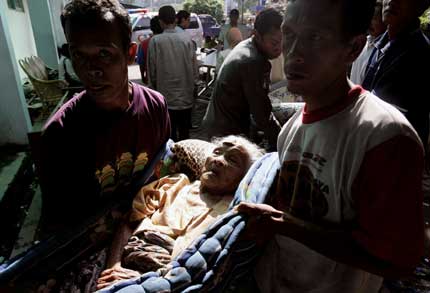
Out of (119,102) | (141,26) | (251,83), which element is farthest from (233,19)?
(141,26)

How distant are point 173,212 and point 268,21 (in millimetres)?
1707

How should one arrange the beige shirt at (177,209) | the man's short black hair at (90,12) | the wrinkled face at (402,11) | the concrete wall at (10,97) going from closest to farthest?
the man's short black hair at (90,12) < the beige shirt at (177,209) < the wrinkled face at (402,11) < the concrete wall at (10,97)

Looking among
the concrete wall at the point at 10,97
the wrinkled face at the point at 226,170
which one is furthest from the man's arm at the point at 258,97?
the concrete wall at the point at 10,97

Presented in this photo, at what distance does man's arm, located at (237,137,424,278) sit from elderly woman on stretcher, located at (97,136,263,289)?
91 centimetres

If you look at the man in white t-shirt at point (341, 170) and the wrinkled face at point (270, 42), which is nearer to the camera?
the man in white t-shirt at point (341, 170)

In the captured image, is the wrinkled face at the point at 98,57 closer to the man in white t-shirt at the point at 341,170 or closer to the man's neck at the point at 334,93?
the man in white t-shirt at the point at 341,170

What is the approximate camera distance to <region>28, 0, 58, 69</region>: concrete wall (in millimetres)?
7402

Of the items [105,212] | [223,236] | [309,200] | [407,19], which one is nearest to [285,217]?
[309,200]

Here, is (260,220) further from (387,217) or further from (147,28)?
(147,28)

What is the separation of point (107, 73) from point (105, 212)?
27.8 inches

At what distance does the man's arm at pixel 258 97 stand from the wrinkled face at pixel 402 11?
954 mm

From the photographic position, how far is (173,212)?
2.00 meters

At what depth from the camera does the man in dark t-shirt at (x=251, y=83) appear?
8.71 feet

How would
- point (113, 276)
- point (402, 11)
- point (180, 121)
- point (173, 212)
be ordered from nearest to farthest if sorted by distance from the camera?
point (113, 276) < point (173, 212) < point (402, 11) < point (180, 121)
